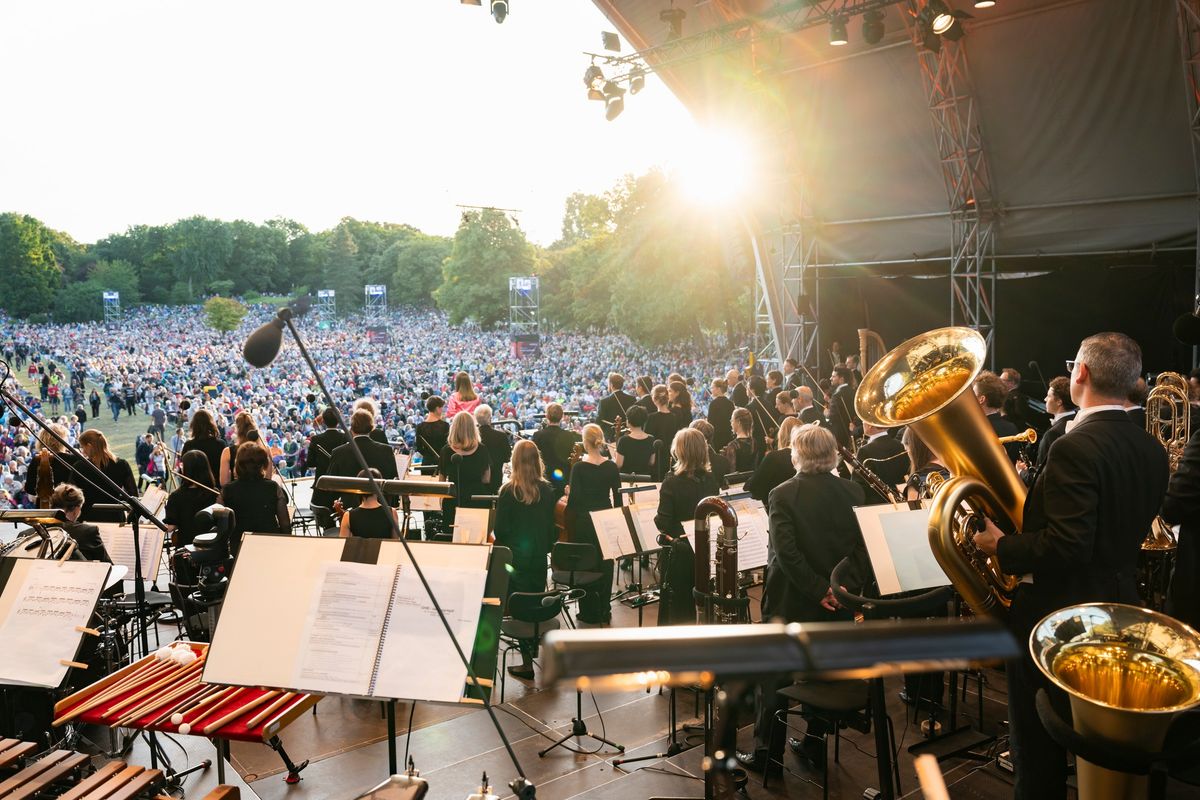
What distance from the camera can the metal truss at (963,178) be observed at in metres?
12.7

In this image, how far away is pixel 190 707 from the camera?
2936mm

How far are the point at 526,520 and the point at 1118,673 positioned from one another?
3932 mm

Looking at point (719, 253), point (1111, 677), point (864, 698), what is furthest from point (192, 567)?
point (719, 253)

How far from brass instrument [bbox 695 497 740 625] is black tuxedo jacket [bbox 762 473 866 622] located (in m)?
0.22

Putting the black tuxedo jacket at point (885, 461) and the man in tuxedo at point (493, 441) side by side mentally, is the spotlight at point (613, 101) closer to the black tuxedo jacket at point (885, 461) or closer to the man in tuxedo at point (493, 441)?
the man in tuxedo at point (493, 441)

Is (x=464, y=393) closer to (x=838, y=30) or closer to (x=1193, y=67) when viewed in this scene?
(x=838, y=30)

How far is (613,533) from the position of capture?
584 cm

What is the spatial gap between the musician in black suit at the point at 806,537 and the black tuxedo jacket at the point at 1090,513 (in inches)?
46.1

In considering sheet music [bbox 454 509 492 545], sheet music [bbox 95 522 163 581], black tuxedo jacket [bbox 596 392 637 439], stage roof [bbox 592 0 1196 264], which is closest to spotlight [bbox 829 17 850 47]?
stage roof [bbox 592 0 1196 264]

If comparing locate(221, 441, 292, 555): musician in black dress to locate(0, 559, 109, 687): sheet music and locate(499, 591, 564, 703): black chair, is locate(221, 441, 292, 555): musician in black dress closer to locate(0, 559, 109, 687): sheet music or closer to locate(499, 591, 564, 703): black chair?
locate(499, 591, 564, 703): black chair

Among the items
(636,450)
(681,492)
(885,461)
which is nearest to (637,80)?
(636,450)

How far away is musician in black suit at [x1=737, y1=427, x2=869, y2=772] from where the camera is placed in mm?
4121

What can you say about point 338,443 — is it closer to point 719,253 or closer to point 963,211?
point 963,211

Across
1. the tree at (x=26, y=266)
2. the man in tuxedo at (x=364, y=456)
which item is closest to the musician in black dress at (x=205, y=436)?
the man in tuxedo at (x=364, y=456)
